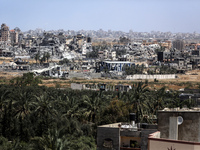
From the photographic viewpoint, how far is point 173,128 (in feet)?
51.0

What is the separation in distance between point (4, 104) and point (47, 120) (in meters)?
6.79

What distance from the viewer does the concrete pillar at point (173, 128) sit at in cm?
1555

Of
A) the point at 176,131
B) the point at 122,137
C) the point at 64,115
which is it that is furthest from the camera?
the point at 64,115

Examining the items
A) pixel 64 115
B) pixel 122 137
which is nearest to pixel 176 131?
pixel 122 137

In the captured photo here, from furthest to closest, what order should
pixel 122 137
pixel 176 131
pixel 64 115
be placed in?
pixel 64 115, pixel 122 137, pixel 176 131

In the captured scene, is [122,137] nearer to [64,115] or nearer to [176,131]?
[176,131]

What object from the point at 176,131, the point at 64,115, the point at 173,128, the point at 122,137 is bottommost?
the point at 64,115

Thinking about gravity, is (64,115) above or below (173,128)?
below

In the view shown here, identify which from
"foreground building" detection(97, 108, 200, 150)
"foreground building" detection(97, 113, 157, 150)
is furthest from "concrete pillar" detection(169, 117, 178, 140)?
"foreground building" detection(97, 113, 157, 150)

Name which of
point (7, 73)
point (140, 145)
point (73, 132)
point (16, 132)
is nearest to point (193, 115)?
point (140, 145)

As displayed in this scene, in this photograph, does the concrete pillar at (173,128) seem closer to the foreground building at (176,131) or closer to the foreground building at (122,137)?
the foreground building at (176,131)

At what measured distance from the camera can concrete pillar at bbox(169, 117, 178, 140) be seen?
1555 cm

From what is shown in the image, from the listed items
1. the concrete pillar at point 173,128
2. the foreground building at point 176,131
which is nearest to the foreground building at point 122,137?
the foreground building at point 176,131

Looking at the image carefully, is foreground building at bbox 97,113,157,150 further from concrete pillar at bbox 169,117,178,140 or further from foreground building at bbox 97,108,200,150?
concrete pillar at bbox 169,117,178,140
